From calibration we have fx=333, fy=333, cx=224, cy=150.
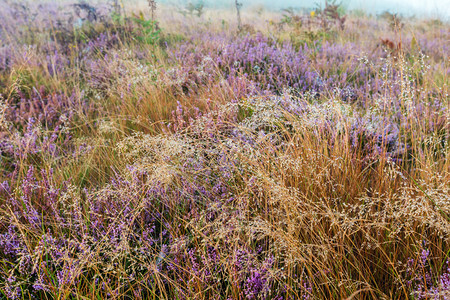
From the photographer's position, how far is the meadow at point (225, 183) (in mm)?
1492

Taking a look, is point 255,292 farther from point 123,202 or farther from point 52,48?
point 52,48

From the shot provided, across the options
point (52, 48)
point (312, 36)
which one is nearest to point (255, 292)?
point (312, 36)

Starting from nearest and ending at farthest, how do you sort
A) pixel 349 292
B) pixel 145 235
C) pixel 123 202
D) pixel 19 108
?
pixel 349 292
pixel 145 235
pixel 123 202
pixel 19 108

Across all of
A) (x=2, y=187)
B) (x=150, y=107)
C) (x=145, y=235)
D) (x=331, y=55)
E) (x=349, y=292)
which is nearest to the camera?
(x=349, y=292)

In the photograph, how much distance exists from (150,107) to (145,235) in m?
1.55

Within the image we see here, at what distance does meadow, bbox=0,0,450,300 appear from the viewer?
58.7 inches

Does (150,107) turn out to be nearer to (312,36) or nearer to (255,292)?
(255,292)

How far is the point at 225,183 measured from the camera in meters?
2.01

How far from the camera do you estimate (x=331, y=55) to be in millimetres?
4613

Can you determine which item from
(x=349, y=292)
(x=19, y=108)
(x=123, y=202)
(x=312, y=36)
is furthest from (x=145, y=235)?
(x=312, y=36)

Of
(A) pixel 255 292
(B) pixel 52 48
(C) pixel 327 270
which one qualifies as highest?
(B) pixel 52 48

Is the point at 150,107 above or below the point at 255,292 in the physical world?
above

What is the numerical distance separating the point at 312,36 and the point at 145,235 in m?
4.44

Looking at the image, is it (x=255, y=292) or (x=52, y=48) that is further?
(x=52, y=48)
